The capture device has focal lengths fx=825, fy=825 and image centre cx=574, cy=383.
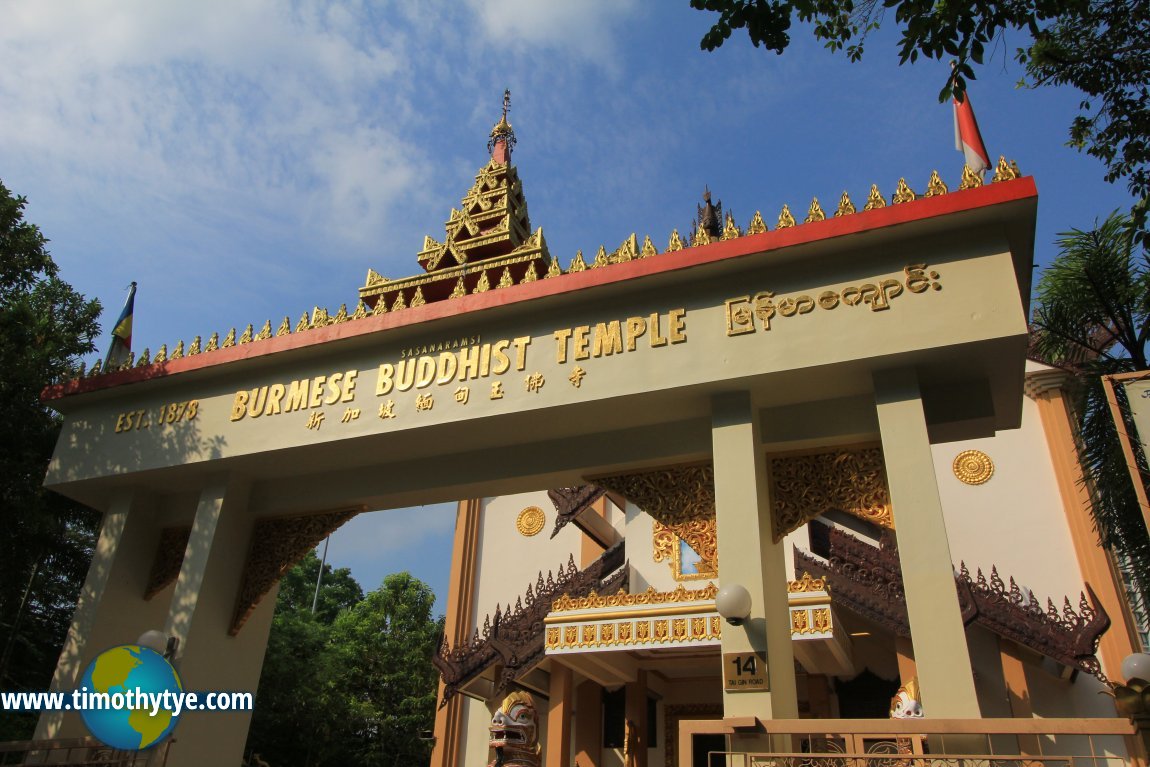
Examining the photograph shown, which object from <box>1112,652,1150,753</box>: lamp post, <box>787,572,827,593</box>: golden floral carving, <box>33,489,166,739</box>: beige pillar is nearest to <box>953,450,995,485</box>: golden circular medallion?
<box>787,572,827,593</box>: golden floral carving

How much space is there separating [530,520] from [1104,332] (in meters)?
10.1

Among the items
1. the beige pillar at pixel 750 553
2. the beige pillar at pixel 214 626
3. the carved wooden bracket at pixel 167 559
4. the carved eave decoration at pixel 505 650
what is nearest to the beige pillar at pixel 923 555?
the beige pillar at pixel 750 553

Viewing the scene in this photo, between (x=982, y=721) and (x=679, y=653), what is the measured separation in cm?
654

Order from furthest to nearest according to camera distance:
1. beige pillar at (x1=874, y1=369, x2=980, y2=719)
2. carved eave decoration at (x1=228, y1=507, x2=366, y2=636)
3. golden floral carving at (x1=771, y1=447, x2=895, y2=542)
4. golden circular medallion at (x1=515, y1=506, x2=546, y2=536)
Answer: golden circular medallion at (x1=515, y1=506, x2=546, y2=536)
carved eave decoration at (x1=228, y1=507, x2=366, y2=636)
golden floral carving at (x1=771, y1=447, x2=895, y2=542)
beige pillar at (x1=874, y1=369, x2=980, y2=719)

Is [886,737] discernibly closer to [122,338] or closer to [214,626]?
[214,626]

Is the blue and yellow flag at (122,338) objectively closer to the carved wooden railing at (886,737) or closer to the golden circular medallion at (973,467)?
the carved wooden railing at (886,737)

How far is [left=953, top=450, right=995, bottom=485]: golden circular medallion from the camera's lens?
471 inches

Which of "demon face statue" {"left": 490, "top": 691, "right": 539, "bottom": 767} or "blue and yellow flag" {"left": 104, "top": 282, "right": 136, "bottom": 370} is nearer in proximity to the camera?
"demon face statue" {"left": 490, "top": 691, "right": 539, "bottom": 767}

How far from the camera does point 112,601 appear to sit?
8766 millimetres

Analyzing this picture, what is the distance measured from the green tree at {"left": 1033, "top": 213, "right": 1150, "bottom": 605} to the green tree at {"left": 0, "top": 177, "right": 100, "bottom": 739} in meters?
11.5

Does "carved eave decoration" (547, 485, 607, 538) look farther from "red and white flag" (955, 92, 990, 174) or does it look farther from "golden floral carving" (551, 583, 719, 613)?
"red and white flag" (955, 92, 990, 174)

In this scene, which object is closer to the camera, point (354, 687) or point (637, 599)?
point (637, 599)

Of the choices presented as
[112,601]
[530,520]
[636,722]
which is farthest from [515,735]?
[530,520]

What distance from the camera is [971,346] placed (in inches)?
233
